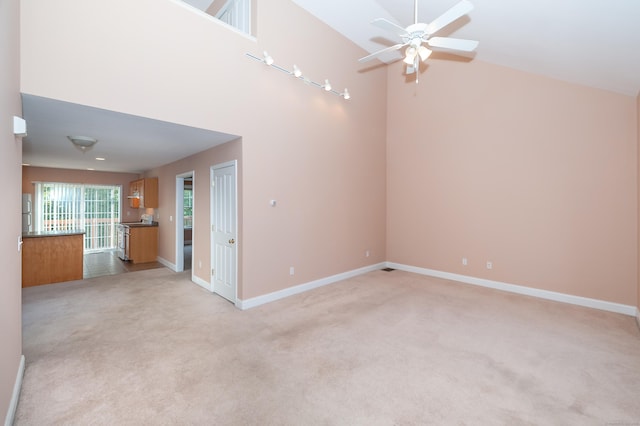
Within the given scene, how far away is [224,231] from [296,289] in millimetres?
1503

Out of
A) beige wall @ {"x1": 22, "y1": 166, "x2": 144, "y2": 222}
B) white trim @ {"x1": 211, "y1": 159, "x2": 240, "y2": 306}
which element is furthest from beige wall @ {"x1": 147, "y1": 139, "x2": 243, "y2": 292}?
beige wall @ {"x1": 22, "y1": 166, "x2": 144, "y2": 222}

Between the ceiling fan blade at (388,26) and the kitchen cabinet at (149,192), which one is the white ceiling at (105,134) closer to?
the kitchen cabinet at (149,192)

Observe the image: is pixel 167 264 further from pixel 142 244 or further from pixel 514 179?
pixel 514 179

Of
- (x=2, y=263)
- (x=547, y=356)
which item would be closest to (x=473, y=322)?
(x=547, y=356)

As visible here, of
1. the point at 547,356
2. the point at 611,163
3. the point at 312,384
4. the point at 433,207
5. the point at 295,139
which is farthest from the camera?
the point at 433,207

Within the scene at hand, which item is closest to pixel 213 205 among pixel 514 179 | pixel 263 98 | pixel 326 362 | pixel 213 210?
pixel 213 210

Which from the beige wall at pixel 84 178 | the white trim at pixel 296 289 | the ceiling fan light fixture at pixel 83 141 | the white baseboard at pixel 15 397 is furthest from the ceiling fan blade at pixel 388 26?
the beige wall at pixel 84 178

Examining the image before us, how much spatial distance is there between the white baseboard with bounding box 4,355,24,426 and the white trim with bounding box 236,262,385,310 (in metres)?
2.12

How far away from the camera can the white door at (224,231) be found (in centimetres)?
416

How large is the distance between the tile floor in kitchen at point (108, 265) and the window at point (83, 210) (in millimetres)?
957

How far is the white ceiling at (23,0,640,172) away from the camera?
2697 mm

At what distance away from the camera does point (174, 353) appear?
109 inches

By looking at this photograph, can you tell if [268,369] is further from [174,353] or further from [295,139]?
[295,139]

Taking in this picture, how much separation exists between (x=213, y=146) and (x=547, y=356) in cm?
507
